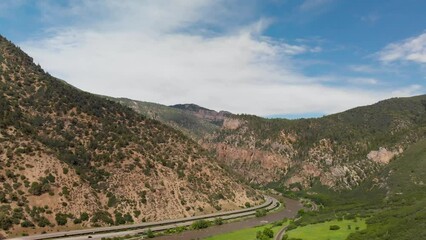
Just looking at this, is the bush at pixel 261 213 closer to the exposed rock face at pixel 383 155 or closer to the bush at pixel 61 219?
the bush at pixel 61 219

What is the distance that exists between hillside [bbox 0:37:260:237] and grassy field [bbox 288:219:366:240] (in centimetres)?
3992

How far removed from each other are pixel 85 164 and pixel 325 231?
60.0 meters

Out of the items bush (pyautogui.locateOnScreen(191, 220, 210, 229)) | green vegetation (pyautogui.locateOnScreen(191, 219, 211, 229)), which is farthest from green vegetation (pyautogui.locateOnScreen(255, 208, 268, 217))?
bush (pyautogui.locateOnScreen(191, 220, 210, 229))

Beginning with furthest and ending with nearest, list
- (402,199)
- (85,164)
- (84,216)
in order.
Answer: (402,199)
(85,164)
(84,216)

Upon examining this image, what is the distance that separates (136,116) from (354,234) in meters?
90.8

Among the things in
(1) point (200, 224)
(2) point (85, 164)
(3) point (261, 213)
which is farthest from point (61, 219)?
(3) point (261, 213)

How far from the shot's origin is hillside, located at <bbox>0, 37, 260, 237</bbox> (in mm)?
86938

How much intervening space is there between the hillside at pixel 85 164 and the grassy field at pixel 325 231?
3992cm

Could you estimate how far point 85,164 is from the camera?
334ft

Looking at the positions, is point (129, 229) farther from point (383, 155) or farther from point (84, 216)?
point (383, 155)

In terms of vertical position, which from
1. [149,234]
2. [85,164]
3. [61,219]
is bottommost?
[149,234]

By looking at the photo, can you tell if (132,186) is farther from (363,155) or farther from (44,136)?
(363,155)

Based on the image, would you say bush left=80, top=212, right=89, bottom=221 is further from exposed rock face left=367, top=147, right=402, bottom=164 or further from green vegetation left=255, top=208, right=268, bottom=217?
exposed rock face left=367, top=147, right=402, bottom=164

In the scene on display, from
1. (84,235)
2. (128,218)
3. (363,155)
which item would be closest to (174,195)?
(128,218)
